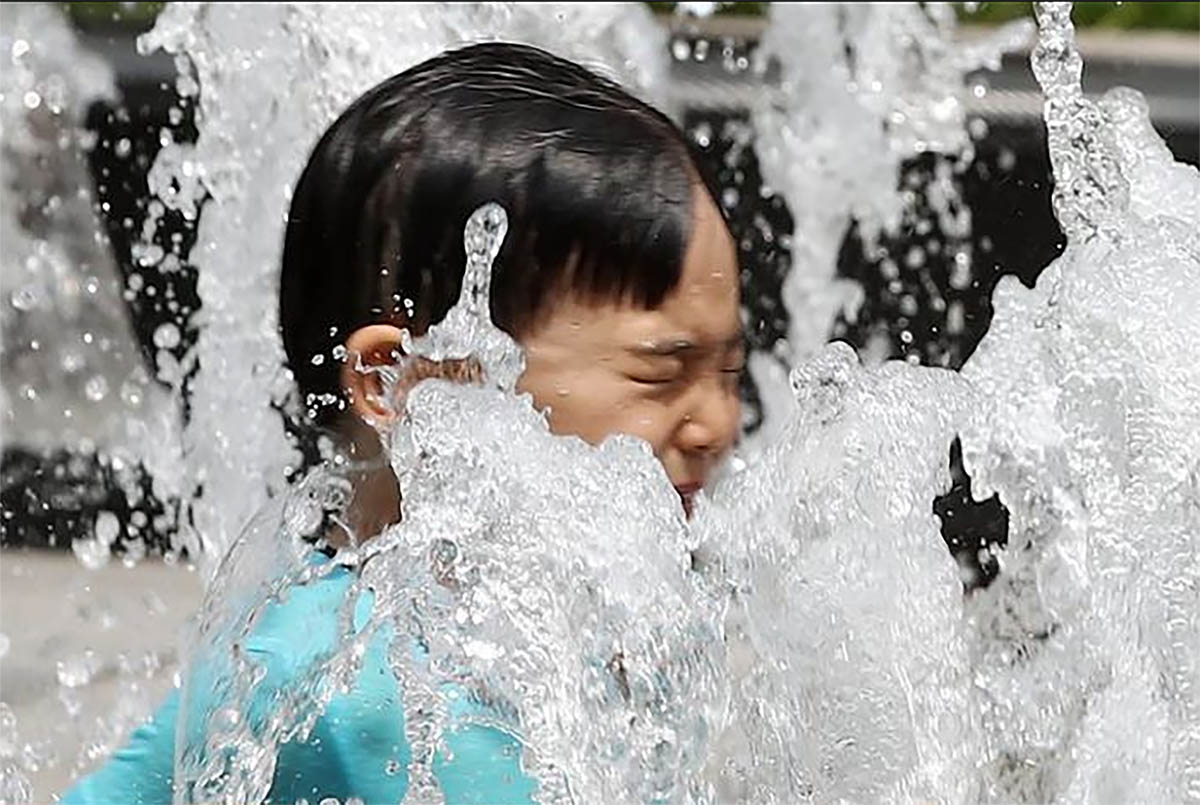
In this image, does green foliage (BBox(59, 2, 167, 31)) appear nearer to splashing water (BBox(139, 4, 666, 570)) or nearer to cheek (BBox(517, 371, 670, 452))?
splashing water (BBox(139, 4, 666, 570))

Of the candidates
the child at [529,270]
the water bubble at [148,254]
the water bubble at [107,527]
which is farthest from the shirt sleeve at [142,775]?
the water bubble at [148,254]

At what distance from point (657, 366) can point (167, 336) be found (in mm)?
2395

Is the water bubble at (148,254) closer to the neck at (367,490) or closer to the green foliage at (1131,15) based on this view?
the green foliage at (1131,15)

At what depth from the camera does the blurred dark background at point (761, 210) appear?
4.43 metres

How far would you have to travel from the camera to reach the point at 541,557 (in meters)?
1.95

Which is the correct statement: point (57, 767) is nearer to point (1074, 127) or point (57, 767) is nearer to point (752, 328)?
point (1074, 127)

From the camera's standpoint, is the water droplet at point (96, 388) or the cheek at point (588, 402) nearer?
the cheek at point (588, 402)

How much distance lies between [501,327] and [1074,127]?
589mm

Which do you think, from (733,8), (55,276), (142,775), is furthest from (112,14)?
(142,775)

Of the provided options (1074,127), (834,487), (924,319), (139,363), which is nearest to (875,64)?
(924,319)

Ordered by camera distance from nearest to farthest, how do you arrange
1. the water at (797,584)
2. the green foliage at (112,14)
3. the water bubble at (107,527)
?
the water at (797,584) < the water bubble at (107,527) < the green foliage at (112,14)

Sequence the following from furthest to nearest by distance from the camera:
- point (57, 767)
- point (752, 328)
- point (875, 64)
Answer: point (875, 64)
point (752, 328)
point (57, 767)

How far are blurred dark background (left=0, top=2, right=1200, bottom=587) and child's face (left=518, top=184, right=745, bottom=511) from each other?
1.48 m

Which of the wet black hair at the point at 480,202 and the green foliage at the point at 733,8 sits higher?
the wet black hair at the point at 480,202
